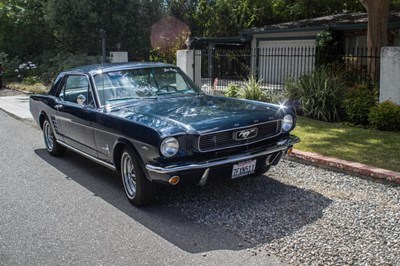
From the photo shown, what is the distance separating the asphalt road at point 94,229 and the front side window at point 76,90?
3.71 feet

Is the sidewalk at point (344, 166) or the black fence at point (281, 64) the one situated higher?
the black fence at point (281, 64)

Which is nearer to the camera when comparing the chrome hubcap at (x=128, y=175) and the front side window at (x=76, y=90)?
the chrome hubcap at (x=128, y=175)

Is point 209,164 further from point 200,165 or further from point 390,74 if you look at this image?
point 390,74

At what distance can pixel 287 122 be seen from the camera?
5543 millimetres

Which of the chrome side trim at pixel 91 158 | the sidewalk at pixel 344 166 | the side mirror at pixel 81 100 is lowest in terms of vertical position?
the sidewalk at pixel 344 166

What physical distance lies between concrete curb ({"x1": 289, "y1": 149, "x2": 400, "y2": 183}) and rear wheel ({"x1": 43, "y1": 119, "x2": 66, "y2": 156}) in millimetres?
3867

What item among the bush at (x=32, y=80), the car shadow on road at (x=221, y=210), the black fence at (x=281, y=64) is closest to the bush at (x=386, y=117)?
the black fence at (x=281, y=64)

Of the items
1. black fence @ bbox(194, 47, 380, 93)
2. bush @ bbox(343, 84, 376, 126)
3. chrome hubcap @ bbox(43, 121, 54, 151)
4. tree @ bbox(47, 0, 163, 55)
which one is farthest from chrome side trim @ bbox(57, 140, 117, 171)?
tree @ bbox(47, 0, 163, 55)

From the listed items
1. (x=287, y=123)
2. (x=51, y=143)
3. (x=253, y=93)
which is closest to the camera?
(x=287, y=123)

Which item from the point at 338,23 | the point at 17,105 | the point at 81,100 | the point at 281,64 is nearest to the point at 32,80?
the point at 17,105

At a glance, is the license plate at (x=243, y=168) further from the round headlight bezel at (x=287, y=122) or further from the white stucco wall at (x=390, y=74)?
the white stucco wall at (x=390, y=74)

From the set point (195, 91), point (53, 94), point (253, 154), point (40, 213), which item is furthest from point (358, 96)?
point (40, 213)

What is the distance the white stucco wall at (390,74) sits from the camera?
8.96 m

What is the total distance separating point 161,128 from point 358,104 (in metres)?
6.11
